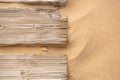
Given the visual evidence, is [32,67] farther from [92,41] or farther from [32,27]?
[92,41]

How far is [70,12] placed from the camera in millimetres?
2006

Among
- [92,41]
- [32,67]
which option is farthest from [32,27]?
[92,41]

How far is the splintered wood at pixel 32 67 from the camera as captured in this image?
1.88 meters

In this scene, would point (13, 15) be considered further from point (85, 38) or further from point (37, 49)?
point (85, 38)

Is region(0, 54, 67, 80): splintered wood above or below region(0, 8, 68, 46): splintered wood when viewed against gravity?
below

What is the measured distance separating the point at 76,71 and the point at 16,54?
0.31 metres

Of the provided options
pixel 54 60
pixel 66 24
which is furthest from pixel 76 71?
pixel 66 24

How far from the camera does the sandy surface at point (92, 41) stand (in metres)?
1.92

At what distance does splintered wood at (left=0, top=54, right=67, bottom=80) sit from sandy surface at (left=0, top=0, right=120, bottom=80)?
0.04 metres

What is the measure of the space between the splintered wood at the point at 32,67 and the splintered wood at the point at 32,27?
74 mm

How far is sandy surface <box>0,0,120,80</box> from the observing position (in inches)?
75.5

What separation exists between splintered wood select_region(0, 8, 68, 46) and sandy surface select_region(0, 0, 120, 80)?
0.04m

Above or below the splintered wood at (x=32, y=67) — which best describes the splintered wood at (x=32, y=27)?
above

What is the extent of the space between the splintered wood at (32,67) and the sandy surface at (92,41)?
40 millimetres
